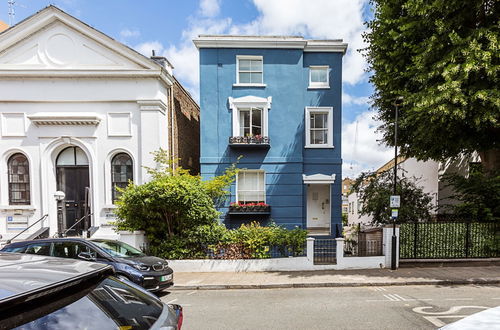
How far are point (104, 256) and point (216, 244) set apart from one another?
396 cm

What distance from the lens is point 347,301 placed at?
253 inches

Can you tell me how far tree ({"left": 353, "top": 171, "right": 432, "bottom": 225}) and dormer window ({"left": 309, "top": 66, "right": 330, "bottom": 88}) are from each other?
5.99 meters

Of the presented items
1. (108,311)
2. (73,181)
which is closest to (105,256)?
(108,311)

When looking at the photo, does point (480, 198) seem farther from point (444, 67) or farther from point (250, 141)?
point (250, 141)

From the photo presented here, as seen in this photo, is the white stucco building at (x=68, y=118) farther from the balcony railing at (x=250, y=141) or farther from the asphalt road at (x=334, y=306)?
Result: the asphalt road at (x=334, y=306)

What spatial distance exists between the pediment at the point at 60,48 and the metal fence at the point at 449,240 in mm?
13944

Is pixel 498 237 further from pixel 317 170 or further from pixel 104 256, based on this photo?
pixel 104 256

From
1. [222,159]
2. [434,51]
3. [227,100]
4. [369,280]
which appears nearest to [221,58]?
[227,100]

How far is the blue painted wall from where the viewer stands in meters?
13.4

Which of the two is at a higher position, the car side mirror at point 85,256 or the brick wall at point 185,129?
the brick wall at point 185,129

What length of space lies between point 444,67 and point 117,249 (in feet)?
40.2

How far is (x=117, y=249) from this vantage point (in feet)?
24.0

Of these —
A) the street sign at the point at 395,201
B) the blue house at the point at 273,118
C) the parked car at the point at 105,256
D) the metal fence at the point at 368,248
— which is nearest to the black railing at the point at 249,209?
the blue house at the point at 273,118

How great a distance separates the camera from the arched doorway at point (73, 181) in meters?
12.5
